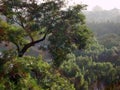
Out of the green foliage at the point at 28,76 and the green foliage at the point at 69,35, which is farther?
the green foliage at the point at 69,35

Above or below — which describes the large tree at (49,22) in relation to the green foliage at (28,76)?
above

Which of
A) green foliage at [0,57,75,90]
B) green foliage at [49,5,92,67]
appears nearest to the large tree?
green foliage at [49,5,92,67]

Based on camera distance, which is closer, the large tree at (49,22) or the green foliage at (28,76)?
the green foliage at (28,76)

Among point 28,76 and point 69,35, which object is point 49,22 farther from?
point 28,76

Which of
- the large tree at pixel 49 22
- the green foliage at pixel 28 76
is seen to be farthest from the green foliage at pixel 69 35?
the green foliage at pixel 28 76

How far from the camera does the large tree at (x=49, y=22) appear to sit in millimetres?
14039

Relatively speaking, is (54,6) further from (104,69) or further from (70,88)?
(104,69)

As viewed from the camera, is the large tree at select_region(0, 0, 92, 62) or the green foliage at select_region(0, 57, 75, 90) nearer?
the green foliage at select_region(0, 57, 75, 90)

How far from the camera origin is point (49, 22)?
14242mm

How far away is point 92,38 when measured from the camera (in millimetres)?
14648

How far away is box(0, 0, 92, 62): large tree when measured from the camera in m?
14.0

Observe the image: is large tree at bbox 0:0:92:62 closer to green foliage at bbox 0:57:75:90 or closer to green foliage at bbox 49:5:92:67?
green foliage at bbox 49:5:92:67

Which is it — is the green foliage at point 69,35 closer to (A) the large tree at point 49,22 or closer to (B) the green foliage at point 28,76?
(A) the large tree at point 49,22

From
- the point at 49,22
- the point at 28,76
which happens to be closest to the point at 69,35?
the point at 49,22
